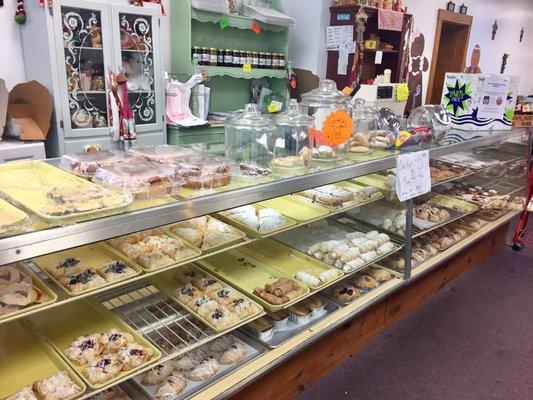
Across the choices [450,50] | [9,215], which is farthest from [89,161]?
[450,50]

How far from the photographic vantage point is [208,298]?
5.70ft

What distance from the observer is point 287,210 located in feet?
7.09

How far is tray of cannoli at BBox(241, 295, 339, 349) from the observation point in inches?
71.0

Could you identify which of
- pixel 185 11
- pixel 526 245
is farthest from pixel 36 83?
pixel 526 245

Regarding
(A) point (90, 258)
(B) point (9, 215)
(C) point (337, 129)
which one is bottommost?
(A) point (90, 258)

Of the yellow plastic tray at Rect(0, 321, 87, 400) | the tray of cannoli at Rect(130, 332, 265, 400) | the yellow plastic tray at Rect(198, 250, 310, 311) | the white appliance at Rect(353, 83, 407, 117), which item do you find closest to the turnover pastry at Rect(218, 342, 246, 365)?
the tray of cannoli at Rect(130, 332, 265, 400)

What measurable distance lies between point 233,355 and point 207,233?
0.47 meters

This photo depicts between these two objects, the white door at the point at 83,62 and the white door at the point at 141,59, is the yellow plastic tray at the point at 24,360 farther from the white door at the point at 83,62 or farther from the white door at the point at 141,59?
the white door at the point at 141,59

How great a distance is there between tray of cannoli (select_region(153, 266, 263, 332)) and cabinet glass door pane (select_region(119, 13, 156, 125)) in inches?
96.3

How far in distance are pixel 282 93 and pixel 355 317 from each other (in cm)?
343

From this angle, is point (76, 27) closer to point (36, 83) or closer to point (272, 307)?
point (36, 83)

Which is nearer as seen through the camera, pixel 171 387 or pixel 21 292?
pixel 21 292

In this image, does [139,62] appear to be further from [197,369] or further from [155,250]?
[197,369]

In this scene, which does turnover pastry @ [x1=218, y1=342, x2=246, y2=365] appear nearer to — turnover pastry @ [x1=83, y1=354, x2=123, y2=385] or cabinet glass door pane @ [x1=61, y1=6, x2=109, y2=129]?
turnover pastry @ [x1=83, y1=354, x2=123, y2=385]
